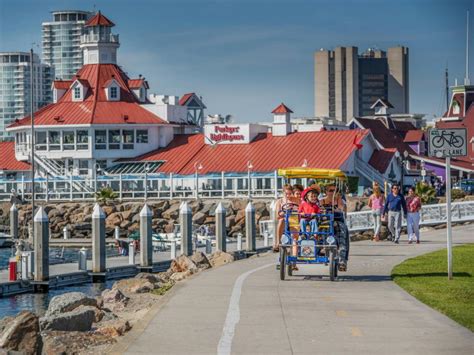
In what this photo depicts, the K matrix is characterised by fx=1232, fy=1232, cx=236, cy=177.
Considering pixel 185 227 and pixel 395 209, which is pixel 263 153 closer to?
pixel 185 227

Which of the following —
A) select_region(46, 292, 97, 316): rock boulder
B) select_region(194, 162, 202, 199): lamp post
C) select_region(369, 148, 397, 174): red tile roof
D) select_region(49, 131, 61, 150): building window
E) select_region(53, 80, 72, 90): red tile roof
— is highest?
select_region(53, 80, 72, 90): red tile roof

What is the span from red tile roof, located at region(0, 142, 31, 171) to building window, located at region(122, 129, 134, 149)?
7930 millimetres

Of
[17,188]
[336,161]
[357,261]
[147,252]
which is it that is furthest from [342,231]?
[17,188]

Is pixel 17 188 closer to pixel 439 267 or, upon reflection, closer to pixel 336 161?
pixel 336 161

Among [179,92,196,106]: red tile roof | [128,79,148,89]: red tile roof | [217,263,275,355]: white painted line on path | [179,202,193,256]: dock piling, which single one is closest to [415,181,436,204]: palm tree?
[179,202,193,256]: dock piling

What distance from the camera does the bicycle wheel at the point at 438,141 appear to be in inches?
917

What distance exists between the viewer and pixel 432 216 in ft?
162

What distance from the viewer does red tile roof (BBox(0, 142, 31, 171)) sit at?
94.2m

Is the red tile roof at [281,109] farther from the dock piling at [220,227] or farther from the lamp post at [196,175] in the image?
the dock piling at [220,227]

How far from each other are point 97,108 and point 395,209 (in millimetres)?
56645

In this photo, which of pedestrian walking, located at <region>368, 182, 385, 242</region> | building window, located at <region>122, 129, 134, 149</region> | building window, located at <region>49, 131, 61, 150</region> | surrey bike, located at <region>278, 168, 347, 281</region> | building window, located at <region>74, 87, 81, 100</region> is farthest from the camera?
building window, located at <region>74, 87, 81, 100</region>

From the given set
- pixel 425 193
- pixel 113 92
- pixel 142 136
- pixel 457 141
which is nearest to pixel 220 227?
pixel 457 141

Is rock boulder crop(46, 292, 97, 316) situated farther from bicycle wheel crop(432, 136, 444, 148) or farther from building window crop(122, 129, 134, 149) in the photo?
building window crop(122, 129, 134, 149)

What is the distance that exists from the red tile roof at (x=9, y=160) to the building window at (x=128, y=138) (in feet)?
26.0
